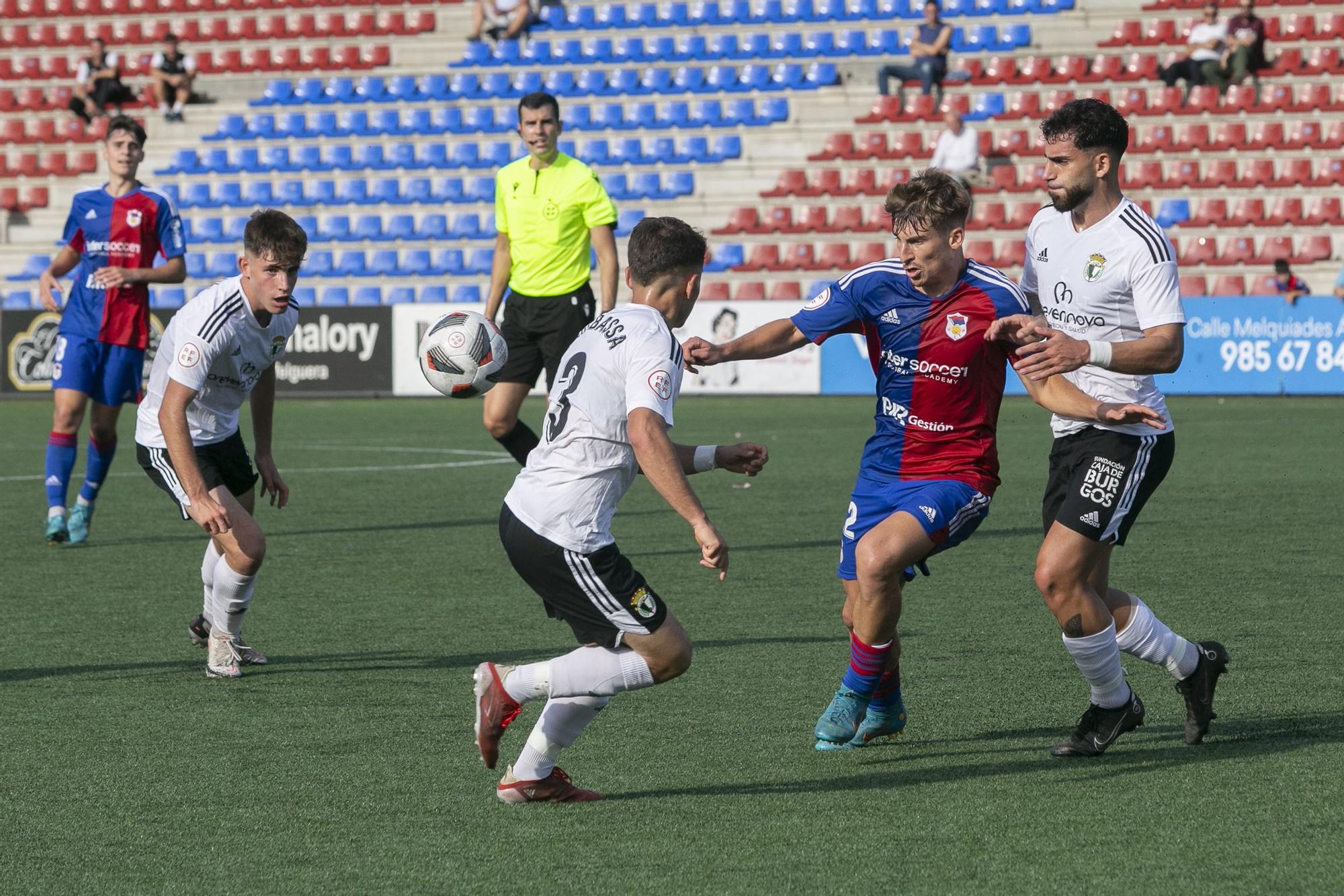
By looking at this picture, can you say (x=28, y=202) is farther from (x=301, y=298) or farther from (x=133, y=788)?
(x=133, y=788)

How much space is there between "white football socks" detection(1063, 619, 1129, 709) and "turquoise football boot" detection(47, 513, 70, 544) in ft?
20.3

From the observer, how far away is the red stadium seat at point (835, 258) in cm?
2380

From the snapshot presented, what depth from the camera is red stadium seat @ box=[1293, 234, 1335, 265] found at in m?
22.1

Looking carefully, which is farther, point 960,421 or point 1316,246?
point 1316,246

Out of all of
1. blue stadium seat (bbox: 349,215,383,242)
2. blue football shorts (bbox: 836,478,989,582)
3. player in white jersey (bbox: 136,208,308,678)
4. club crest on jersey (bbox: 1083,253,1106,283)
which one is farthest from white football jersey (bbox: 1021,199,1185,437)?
blue stadium seat (bbox: 349,215,383,242)

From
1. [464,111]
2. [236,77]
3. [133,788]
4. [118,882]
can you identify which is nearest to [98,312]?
[133,788]

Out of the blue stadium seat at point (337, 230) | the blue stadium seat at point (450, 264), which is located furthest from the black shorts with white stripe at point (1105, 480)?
the blue stadium seat at point (337, 230)

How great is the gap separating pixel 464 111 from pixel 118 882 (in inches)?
987

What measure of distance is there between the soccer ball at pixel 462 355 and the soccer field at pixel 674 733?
0.98 meters

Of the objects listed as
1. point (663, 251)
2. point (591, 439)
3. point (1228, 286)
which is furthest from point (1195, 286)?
point (591, 439)

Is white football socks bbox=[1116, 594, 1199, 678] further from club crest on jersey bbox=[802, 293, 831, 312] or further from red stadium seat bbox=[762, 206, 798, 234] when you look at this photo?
red stadium seat bbox=[762, 206, 798, 234]

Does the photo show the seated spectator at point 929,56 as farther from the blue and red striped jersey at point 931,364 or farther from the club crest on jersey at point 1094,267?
the club crest on jersey at point 1094,267

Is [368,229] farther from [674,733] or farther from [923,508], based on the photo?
[923,508]

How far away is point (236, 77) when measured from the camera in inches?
1156
